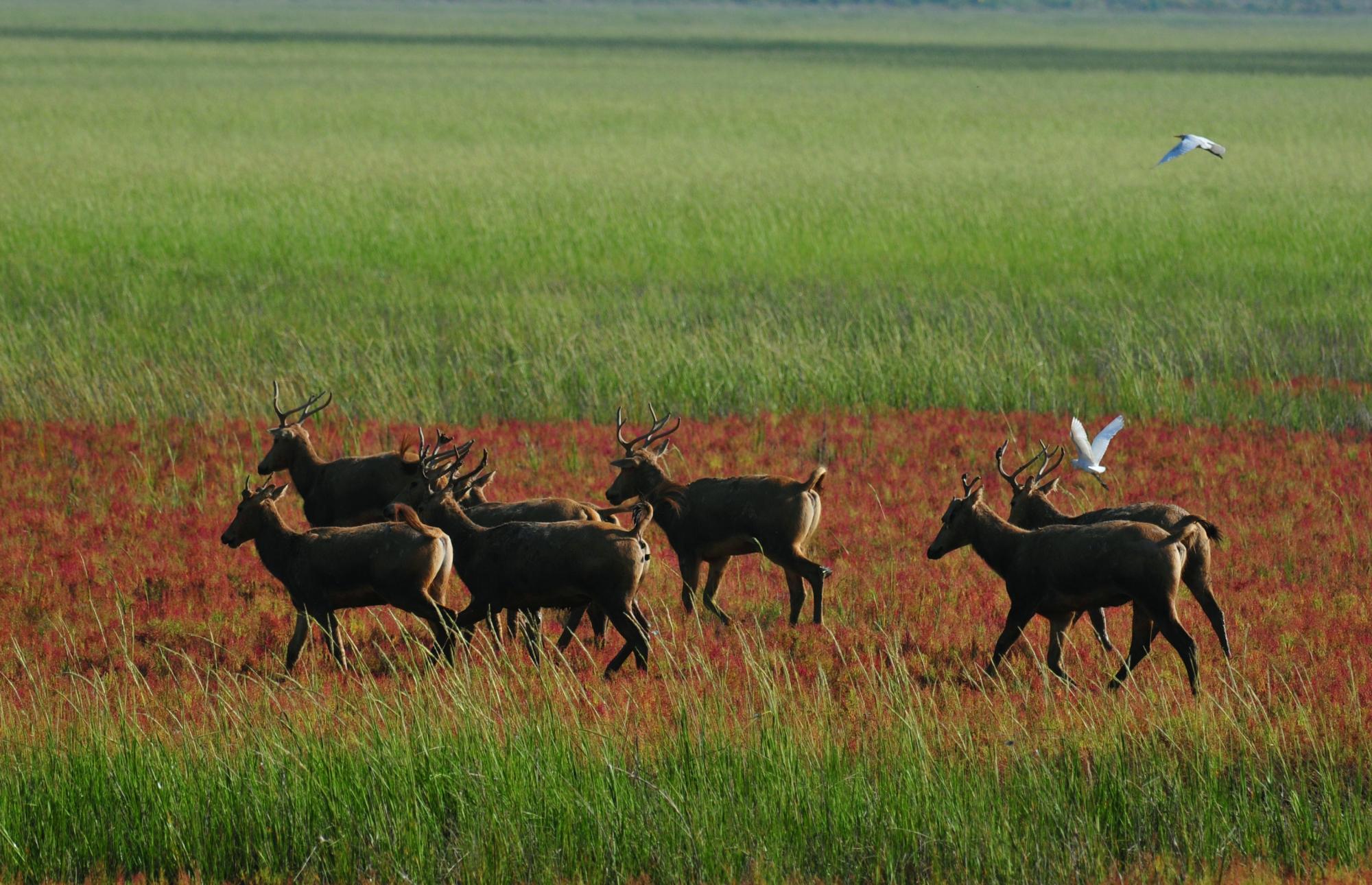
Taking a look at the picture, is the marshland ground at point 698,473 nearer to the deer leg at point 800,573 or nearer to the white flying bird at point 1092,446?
the deer leg at point 800,573

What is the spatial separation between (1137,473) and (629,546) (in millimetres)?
7412

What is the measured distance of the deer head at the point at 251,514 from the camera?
1069 cm

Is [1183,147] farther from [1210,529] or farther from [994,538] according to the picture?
[994,538]

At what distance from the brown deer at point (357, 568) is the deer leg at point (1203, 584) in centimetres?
442

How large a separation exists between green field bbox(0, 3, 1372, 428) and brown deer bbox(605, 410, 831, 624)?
276 inches

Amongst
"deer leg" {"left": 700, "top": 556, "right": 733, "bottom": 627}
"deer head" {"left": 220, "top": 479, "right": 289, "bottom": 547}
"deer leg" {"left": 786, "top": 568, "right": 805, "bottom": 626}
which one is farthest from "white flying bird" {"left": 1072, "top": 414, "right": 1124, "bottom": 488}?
"deer head" {"left": 220, "top": 479, "right": 289, "bottom": 547}

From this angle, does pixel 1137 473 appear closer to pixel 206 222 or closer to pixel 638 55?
pixel 206 222

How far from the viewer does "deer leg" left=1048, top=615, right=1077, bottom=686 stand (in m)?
10.0

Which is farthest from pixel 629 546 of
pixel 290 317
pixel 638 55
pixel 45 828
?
pixel 638 55

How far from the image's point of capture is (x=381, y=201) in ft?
127

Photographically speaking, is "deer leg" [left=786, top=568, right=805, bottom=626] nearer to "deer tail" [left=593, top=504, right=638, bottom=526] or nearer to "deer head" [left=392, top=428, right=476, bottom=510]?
"deer tail" [left=593, top=504, right=638, bottom=526]

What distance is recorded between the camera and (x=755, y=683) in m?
9.85

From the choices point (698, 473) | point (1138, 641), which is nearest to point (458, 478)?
point (1138, 641)

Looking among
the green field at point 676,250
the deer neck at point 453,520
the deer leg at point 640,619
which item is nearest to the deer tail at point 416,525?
the deer neck at point 453,520
